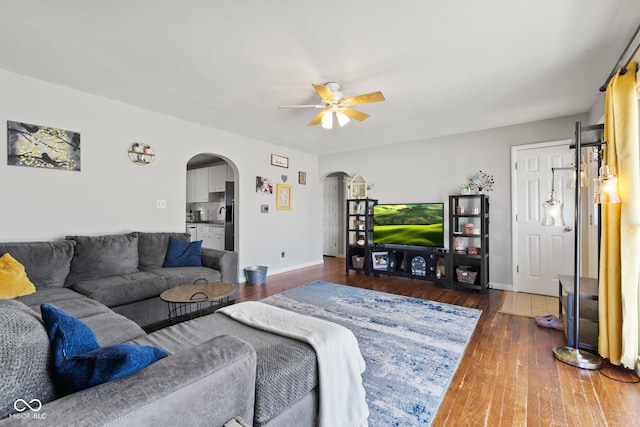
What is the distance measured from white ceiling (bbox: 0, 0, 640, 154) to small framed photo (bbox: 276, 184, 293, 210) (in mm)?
2019

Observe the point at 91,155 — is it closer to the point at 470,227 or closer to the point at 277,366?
the point at 277,366

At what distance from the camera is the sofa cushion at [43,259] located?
8.35 ft

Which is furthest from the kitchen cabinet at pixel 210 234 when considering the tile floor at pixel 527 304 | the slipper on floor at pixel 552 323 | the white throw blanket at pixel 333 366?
the slipper on floor at pixel 552 323

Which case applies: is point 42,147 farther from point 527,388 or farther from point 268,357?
point 527,388

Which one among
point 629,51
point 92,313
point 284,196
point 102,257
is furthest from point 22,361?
point 284,196

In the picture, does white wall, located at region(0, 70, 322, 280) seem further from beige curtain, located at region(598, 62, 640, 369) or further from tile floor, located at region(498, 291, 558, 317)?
beige curtain, located at region(598, 62, 640, 369)

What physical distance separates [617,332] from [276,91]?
11.8 feet

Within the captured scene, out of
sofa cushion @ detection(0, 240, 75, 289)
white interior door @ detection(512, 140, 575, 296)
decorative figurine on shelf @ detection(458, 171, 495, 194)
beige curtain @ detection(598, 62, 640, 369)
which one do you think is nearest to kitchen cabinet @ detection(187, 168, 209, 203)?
sofa cushion @ detection(0, 240, 75, 289)

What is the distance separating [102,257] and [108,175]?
1050mm

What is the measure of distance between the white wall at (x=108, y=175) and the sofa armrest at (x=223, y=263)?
2.71 ft

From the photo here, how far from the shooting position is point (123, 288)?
2727 mm

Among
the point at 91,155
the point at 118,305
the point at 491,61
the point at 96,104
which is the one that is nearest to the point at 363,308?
the point at 118,305

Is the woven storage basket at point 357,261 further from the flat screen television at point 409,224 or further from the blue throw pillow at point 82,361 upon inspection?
the blue throw pillow at point 82,361

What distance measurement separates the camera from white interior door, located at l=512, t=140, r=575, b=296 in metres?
3.94
